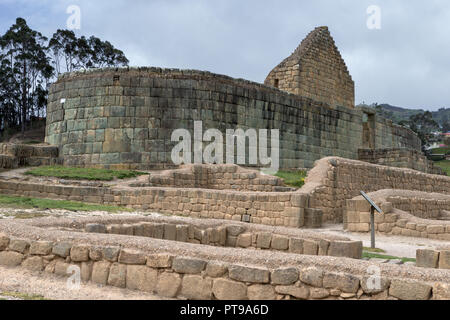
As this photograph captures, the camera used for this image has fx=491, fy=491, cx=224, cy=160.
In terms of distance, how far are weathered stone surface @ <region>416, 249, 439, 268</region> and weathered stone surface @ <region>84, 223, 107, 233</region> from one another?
16.0ft

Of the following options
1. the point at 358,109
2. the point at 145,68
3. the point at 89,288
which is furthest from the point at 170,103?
the point at 89,288

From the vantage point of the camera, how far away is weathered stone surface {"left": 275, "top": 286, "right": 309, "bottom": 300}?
4648mm

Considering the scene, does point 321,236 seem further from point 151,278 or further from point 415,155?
point 415,155

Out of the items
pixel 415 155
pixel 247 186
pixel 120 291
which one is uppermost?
pixel 415 155

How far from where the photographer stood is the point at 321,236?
8.45m

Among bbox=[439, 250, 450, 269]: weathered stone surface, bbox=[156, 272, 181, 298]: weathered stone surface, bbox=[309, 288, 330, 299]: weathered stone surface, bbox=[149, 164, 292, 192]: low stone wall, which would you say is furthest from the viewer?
bbox=[149, 164, 292, 192]: low stone wall

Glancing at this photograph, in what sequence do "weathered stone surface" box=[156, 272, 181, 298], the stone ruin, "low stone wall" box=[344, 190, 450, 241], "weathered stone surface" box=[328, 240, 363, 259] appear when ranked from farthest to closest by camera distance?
"low stone wall" box=[344, 190, 450, 241] → "weathered stone surface" box=[328, 240, 363, 259] → "weathered stone surface" box=[156, 272, 181, 298] → the stone ruin

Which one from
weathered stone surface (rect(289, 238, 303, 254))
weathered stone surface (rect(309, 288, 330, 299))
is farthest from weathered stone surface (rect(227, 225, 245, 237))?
weathered stone surface (rect(309, 288, 330, 299))

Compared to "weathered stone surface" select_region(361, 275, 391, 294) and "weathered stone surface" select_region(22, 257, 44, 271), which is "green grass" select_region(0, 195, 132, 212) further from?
"weathered stone surface" select_region(361, 275, 391, 294)

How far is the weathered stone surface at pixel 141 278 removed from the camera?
17.2ft

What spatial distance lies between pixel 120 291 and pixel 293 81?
77.4ft

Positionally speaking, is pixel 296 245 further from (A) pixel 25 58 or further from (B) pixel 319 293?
(A) pixel 25 58

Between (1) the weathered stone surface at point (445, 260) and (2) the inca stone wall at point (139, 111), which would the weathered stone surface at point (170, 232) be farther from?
(2) the inca stone wall at point (139, 111)

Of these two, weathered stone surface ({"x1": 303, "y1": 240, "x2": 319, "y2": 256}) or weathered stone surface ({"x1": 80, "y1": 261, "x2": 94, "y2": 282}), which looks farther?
weathered stone surface ({"x1": 303, "y1": 240, "x2": 319, "y2": 256})
